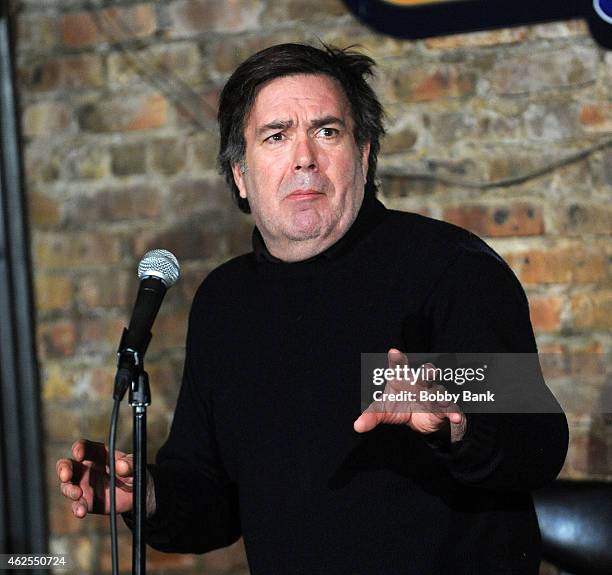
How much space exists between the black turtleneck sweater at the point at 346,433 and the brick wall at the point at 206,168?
50 centimetres

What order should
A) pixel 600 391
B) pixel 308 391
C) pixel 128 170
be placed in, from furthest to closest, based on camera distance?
1. pixel 128 170
2. pixel 600 391
3. pixel 308 391

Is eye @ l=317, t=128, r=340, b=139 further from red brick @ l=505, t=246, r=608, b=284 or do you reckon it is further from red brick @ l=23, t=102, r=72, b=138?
red brick @ l=23, t=102, r=72, b=138

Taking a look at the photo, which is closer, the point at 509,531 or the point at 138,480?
the point at 138,480

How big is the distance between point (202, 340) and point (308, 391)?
1.01ft

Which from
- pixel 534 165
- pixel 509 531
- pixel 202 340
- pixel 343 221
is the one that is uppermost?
pixel 534 165

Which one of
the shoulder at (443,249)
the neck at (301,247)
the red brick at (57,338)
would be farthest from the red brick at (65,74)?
the shoulder at (443,249)

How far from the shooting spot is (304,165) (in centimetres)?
173

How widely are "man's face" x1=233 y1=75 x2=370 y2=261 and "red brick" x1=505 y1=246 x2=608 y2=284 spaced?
543 millimetres

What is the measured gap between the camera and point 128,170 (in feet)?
8.10

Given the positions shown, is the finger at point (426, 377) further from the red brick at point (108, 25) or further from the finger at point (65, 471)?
the red brick at point (108, 25)

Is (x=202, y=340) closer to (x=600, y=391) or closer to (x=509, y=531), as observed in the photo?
(x=509, y=531)

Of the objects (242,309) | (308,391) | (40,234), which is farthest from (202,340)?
(40,234)

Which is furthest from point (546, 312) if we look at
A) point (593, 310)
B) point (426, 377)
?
point (426, 377)

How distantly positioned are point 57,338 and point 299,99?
1.07 metres
